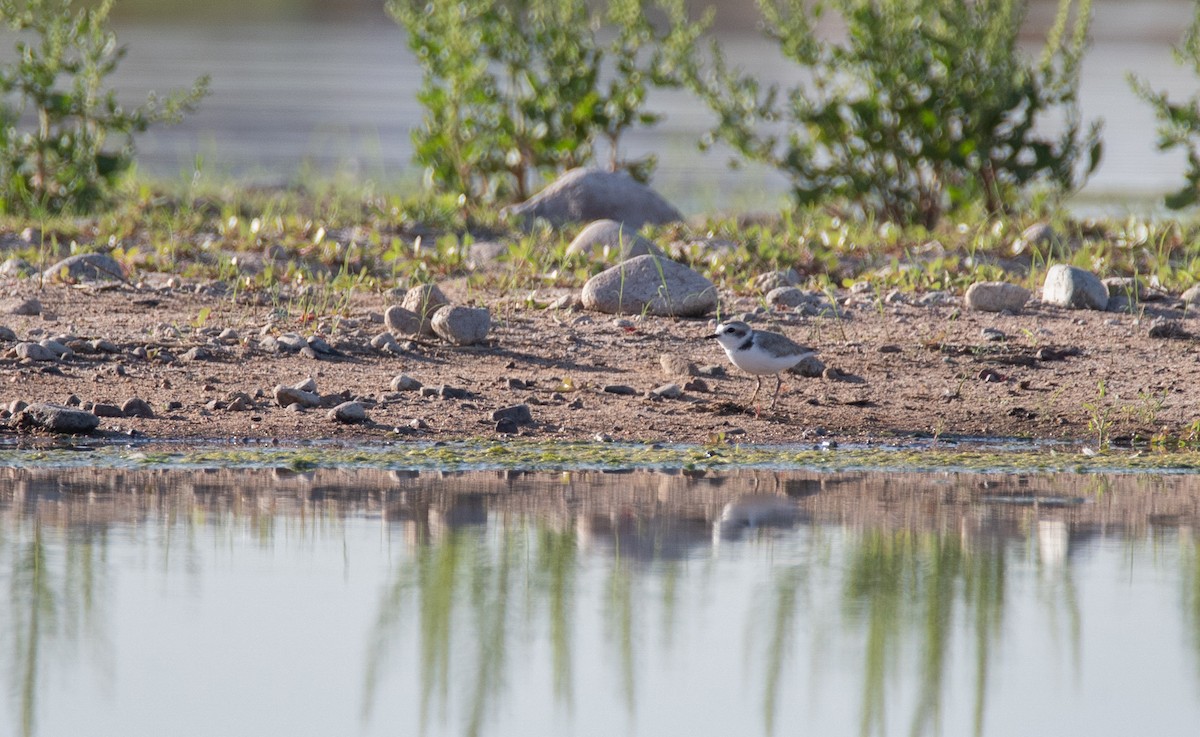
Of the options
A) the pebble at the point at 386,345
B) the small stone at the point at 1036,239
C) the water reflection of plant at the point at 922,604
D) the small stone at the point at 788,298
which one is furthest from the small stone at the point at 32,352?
the small stone at the point at 1036,239

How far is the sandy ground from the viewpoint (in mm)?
6988

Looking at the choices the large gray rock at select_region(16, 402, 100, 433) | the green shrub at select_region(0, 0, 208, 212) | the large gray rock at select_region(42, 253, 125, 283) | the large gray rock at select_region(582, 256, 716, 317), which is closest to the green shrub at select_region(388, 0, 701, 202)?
the green shrub at select_region(0, 0, 208, 212)

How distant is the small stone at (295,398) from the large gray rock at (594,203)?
3963 millimetres

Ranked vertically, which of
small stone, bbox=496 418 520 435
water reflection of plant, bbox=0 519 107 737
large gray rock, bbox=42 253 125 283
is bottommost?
water reflection of plant, bbox=0 519 107 737

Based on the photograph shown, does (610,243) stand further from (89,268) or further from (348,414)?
(348,414)

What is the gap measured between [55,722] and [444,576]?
1321 mm

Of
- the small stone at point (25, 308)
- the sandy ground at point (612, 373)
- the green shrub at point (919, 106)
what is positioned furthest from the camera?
the green shrub at point (919, 106)

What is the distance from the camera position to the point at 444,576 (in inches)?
189

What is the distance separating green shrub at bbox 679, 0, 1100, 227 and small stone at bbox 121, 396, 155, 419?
5378 mm

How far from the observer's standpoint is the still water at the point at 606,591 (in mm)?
3938

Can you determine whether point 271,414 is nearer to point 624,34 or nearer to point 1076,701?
point 1076,701

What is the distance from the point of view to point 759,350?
7.03 metres

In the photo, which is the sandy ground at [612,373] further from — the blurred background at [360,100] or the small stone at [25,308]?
the blurred background at [360,100]

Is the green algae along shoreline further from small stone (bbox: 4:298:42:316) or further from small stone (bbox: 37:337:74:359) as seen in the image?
small stone (bbox: 4:298:42:316)
